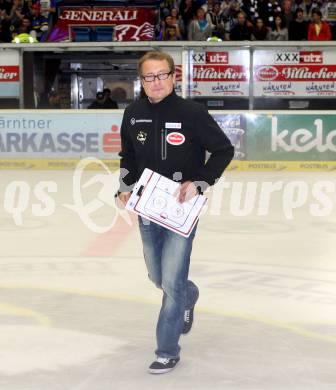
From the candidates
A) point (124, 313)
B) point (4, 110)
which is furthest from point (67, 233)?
point (4, 110)

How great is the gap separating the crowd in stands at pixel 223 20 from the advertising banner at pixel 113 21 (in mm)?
271

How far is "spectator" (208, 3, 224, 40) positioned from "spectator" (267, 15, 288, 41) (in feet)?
3.60

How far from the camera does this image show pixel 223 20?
19422mm

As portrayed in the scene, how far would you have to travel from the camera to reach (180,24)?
62.7 feet

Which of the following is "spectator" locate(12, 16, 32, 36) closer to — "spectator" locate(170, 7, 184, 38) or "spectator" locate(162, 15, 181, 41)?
"spectator" locate(162, 15, 181, 41)

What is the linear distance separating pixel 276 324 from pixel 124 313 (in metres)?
1.02

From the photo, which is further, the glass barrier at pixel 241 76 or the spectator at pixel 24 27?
the spectator at pixel 24 27

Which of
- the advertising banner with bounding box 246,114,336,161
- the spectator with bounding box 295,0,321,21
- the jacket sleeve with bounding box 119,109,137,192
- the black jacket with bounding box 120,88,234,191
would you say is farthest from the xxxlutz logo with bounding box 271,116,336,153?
the black jacket with bounding box 120,88,234,191

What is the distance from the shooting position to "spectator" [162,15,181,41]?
1820cm

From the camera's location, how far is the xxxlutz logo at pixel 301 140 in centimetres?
1648

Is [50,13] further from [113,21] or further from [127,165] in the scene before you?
[127,165]

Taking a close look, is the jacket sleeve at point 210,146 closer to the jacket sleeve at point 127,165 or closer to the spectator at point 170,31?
the jacket sleeve at point 127,165

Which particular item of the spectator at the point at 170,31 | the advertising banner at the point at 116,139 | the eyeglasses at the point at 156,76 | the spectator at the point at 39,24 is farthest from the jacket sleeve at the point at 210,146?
the spectator at the point at 39,24

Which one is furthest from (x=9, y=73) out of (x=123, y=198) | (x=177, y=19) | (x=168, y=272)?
(x=168, y=272)
